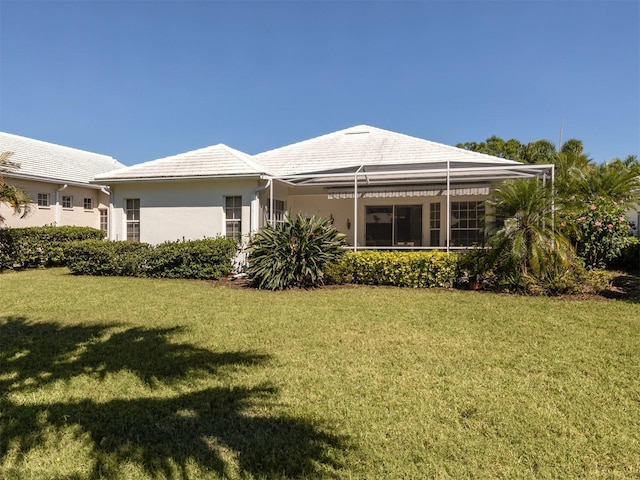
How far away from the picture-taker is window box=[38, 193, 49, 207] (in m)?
21.6

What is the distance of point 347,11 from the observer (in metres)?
15.9

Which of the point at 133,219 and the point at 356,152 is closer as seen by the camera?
the point at 133,219

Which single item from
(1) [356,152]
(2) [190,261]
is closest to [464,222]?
(1) [356,152]

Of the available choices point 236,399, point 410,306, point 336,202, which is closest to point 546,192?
point 410,306

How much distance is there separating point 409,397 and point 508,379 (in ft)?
4.94

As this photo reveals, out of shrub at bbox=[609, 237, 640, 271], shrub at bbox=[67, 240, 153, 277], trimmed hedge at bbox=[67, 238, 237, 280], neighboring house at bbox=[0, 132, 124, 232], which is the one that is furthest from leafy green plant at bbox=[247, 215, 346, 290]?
shrub at bbox=[609, 237, 640, 271]

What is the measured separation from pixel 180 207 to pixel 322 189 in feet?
21.3

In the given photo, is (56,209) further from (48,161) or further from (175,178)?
(175,178)

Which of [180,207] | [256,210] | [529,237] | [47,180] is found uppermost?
[47,180]

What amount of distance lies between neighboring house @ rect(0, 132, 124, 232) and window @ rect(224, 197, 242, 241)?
773 cm

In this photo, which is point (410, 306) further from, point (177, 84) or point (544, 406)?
point (177, 84)

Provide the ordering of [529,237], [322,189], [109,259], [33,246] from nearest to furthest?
[529,237]
[109,259]
[33,246]
[322,189]

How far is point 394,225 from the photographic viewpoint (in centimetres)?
2050

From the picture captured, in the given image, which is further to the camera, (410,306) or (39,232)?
(39,232)
